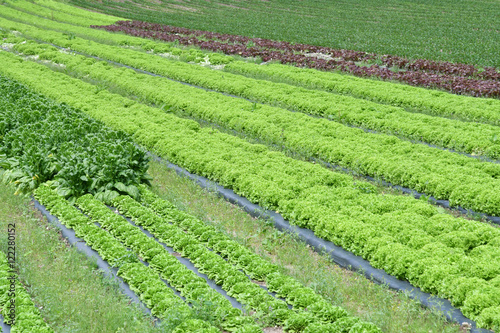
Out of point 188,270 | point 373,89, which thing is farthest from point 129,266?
point 373,89

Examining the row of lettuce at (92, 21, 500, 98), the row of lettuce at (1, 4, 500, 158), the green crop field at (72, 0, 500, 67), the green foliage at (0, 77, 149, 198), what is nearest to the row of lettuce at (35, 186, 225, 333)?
the green foliage at (0, 77, 149, 198)

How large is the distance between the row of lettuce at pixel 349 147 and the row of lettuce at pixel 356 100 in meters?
1.25

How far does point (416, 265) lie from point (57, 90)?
17.1 meters

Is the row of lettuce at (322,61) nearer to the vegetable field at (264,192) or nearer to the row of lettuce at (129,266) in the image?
the vegetable field at (264,192)

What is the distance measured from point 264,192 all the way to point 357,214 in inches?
85.2

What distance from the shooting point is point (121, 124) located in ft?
53.2

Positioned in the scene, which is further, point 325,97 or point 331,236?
point 325,97

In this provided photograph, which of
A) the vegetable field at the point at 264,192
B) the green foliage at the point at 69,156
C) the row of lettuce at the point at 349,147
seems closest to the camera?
the vegetable field at the point at 264,192

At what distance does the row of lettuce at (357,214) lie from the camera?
298 inches

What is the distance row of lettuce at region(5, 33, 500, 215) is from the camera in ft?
35.8

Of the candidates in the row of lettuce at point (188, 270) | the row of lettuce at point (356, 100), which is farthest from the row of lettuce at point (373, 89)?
the row of lettuce at point (188, 270)

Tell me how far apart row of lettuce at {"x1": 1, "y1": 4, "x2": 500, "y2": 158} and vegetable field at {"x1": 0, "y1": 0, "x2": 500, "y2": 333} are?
0.24 feet

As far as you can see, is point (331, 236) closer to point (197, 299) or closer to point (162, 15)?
point (197, 299)

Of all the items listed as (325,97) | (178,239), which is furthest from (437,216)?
(325,97)
